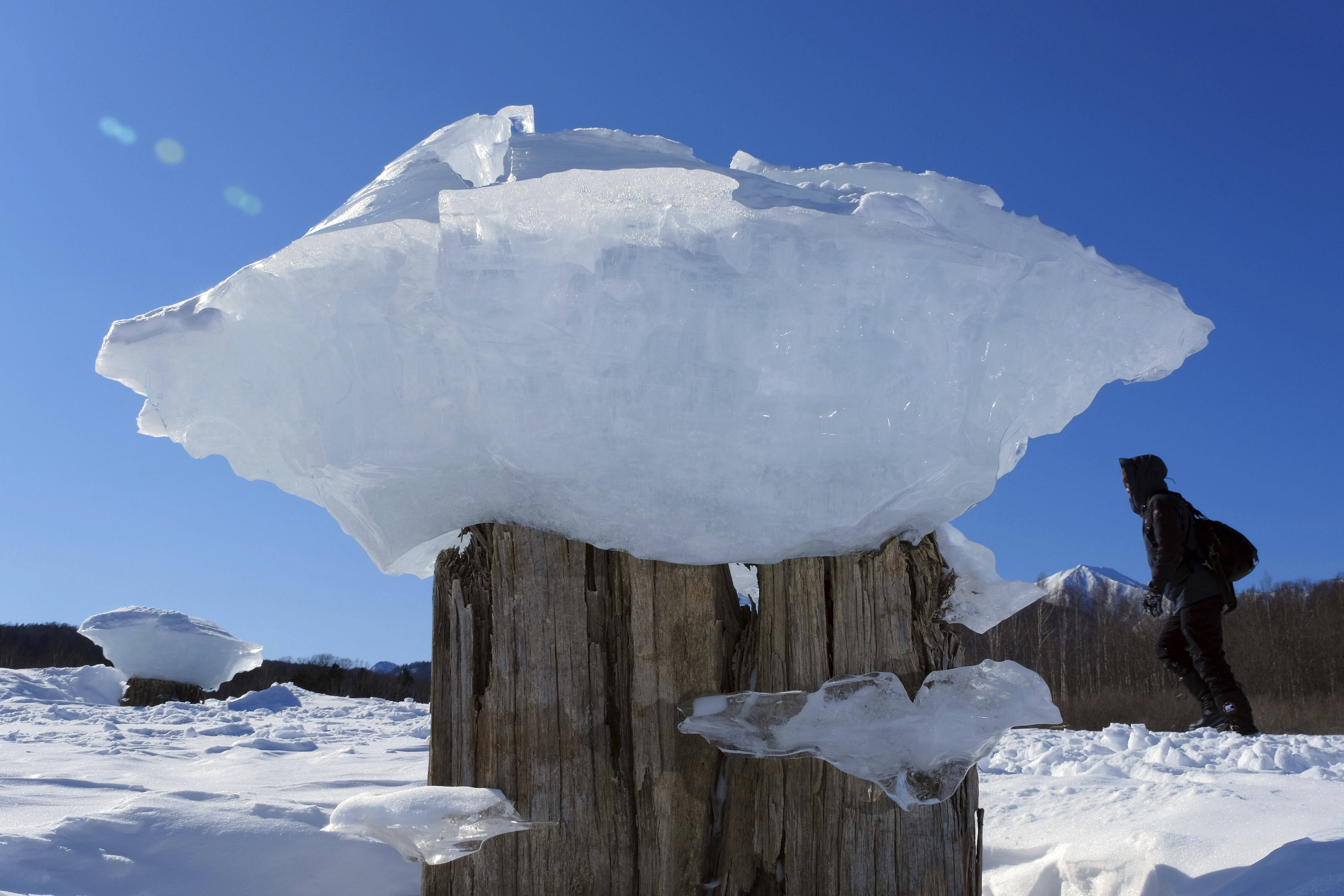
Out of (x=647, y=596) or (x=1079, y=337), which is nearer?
(x=1079, y=337)

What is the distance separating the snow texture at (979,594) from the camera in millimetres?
1604

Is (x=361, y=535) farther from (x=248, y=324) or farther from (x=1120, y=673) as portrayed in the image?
(x=1120, y=673)

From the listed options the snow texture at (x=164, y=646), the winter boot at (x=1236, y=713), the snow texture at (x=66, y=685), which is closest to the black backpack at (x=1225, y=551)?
the winter boot at (x=1236, y=713)

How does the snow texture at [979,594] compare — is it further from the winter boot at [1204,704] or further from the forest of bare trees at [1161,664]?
the forest of bare trees at [1161,664]

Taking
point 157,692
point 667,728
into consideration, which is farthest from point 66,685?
point 667,728

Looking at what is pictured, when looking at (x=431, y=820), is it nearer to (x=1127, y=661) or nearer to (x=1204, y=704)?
(x=1204, y=704)

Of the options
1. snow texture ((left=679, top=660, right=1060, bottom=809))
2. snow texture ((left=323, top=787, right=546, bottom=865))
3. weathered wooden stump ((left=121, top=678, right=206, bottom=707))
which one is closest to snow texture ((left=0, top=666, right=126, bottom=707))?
weathered wooden stump ((left=121, top=678, right=206, bottom=707))

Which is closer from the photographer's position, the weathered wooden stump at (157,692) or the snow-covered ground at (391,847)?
the snow-covered ground at (391,847)

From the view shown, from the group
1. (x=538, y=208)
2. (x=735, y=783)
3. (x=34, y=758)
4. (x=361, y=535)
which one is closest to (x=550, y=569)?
(x=361, y=535)

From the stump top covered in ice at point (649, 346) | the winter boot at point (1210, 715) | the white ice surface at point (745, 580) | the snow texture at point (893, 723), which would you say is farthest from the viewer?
the winter boot at point (1210, 715)

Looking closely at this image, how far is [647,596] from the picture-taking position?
5.06 feet

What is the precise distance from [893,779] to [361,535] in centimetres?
112

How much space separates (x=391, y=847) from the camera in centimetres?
188

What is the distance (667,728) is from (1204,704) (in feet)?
14.9
